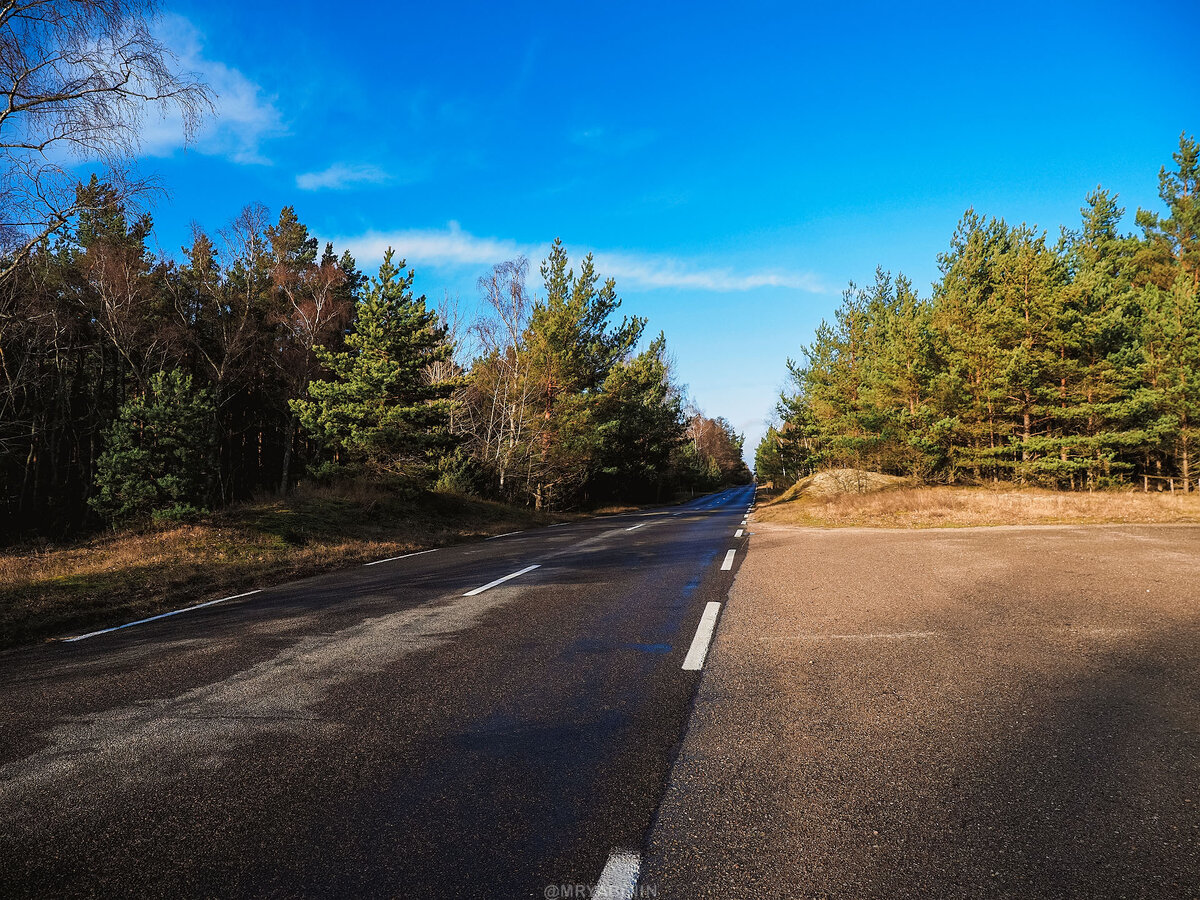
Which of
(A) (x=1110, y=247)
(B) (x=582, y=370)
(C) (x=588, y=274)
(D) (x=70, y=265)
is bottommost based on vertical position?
(B) (x=582, y=370)

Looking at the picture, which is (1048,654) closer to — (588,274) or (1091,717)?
(1091,717)

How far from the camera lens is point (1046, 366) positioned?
80.4 ft

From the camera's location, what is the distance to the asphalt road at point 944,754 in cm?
214

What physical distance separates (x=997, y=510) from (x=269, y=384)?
33.4 meters

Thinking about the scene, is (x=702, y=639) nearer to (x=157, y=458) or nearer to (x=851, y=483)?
(x=157, y=458)

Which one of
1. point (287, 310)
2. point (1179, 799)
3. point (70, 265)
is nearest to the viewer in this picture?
point (1179, 799)

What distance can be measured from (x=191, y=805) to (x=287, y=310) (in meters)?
32.9

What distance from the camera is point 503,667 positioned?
457 cm

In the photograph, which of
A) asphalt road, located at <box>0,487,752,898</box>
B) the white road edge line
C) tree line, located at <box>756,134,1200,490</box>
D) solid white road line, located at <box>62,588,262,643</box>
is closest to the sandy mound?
tree line, located at <box>756,134,1200,490</box>

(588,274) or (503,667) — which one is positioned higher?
(588,274)

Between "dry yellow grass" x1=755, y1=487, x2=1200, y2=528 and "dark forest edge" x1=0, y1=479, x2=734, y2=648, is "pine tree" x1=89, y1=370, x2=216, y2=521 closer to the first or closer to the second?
"dark forest edge" x1=0, y1=479, x2=734, y2=648

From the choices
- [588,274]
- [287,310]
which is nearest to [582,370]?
[588,274]

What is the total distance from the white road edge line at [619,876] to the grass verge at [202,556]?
7.37m

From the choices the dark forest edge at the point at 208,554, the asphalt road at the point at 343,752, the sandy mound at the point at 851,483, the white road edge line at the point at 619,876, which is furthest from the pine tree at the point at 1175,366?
the white road edge line at the point at 619,876
